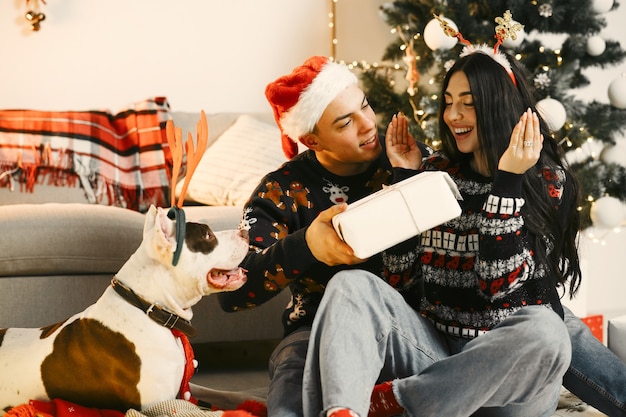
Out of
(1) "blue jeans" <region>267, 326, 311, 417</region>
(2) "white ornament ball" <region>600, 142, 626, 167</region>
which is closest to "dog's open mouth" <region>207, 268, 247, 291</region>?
(1) "blue jeans" <region>267, 326, 311, 417</region>

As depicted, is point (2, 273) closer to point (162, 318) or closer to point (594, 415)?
point (162, 318)

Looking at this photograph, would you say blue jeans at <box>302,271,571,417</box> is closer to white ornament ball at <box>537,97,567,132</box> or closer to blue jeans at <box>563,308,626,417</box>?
blue jeans at <box>563,308,626,417</box>

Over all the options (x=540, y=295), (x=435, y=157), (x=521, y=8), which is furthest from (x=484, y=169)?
(x=521, y=8)

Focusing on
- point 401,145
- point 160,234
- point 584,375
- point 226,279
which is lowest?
point 584,375

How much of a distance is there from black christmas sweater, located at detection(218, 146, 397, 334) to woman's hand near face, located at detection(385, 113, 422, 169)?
0.27 ft

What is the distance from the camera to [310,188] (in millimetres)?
1879

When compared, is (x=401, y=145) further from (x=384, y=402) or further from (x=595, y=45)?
(x=595, y=45)

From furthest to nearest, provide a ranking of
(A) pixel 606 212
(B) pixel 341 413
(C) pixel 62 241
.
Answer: (A) pixel 606 212, (C) pixel 62 241, (B) pixel 341 413

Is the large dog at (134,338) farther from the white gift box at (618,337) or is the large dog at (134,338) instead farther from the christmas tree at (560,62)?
the christmas tree at (560,62)

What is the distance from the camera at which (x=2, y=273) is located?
2209 mm

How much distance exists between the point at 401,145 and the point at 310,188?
0.23 m

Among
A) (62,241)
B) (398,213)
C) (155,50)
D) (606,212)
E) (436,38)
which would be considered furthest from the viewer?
(155,50)

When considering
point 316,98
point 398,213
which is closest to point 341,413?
point 398,213

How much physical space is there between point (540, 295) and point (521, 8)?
176 centimetres
